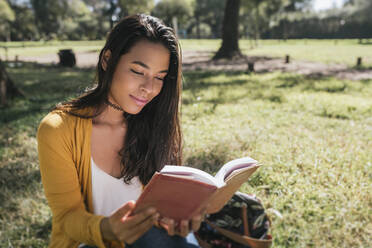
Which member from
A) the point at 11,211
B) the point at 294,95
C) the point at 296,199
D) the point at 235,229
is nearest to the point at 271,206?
the point at 296,199

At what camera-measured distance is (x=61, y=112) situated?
1583mm

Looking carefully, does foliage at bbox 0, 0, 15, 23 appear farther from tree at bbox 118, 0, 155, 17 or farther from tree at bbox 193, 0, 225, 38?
tree at bbox 193, 0, 225, 38

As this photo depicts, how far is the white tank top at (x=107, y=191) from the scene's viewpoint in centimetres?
164

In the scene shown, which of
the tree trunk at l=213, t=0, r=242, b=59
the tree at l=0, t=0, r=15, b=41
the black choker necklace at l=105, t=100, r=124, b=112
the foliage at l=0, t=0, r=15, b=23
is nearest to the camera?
→ the black choker necklace at l=105, t=100, r=124, b=112

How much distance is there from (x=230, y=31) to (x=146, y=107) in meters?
13.9

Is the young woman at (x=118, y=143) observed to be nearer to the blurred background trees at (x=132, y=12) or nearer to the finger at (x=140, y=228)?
the finger at (x=140, y=228)

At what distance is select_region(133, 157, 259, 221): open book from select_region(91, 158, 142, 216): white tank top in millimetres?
552

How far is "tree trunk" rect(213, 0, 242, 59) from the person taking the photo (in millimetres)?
14773

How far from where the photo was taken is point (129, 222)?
116cm

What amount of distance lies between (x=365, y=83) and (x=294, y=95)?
2990mm

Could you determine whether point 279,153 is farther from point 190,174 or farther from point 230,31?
point 230,31

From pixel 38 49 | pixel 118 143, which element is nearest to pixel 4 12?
pixel 38 49

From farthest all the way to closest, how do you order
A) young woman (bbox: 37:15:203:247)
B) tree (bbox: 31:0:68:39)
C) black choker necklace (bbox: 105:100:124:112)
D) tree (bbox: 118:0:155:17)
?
tree (bbox: 31:0:68:39) → tree (bbox: 118:0:155:17) → black choker necklace (bbox: 105:100:124:112) → young woman (bbox: 37:15:203:247)

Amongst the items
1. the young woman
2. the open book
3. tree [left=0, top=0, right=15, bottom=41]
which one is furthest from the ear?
tree [left=0, top=0, right=15, bottom=41]
